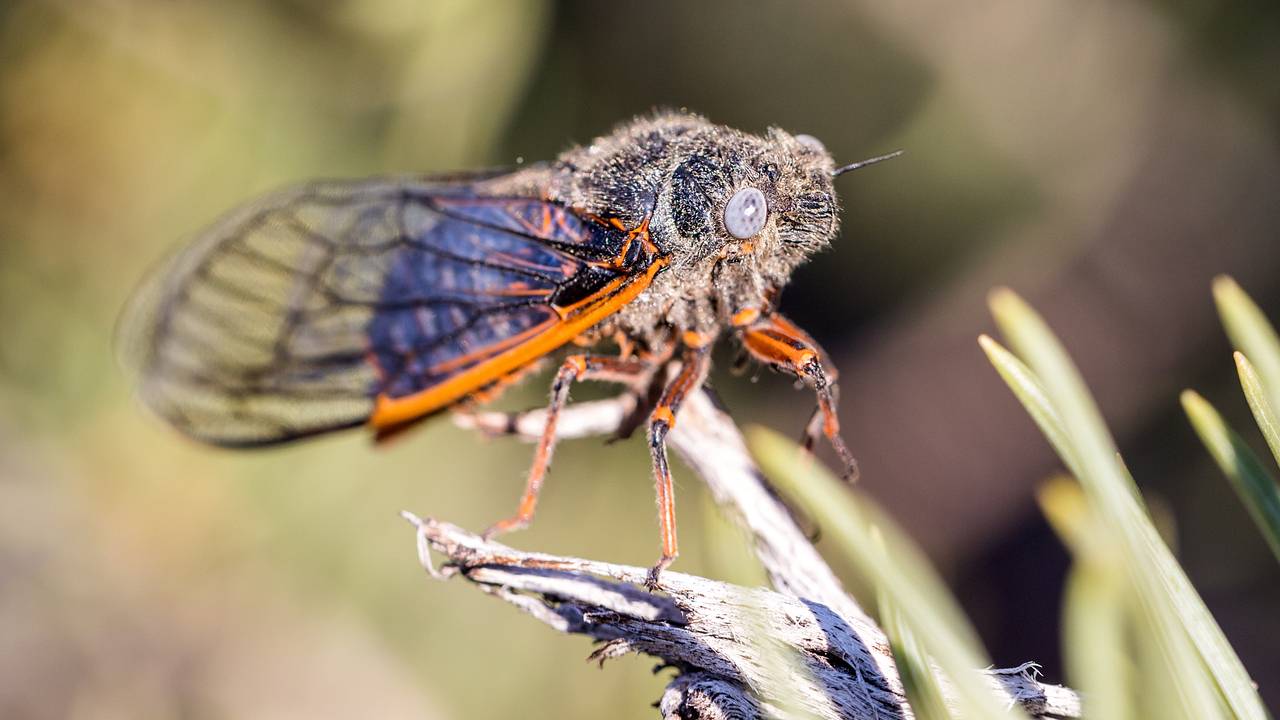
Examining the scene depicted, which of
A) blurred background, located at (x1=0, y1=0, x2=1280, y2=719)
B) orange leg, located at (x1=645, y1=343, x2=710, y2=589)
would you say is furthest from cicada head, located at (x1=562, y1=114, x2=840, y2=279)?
blurred background, located at (x1=0, y1=0, x2=1280, y2=719)

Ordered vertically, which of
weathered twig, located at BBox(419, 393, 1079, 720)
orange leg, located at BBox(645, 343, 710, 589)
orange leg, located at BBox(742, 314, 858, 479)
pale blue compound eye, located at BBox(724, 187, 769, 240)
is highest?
pale blue compound eye, located at BBox(724, 187, 769, 240)

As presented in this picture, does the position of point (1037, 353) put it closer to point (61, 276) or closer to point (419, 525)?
point (419, 525)

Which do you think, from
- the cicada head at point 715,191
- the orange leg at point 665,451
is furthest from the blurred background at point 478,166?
the cicada head at point 715,191

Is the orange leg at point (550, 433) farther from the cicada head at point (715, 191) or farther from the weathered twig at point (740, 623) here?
the weathered twig at point (740, 623)

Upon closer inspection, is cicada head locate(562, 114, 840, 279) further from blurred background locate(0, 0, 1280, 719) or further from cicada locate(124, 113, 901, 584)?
blurred background locate(0, 0, 1280, 719)

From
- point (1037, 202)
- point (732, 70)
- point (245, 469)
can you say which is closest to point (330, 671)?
point (245, 469)

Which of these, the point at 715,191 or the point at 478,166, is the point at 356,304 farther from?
the point at 478,166

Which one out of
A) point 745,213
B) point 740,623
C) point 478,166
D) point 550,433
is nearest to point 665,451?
point 550,433
